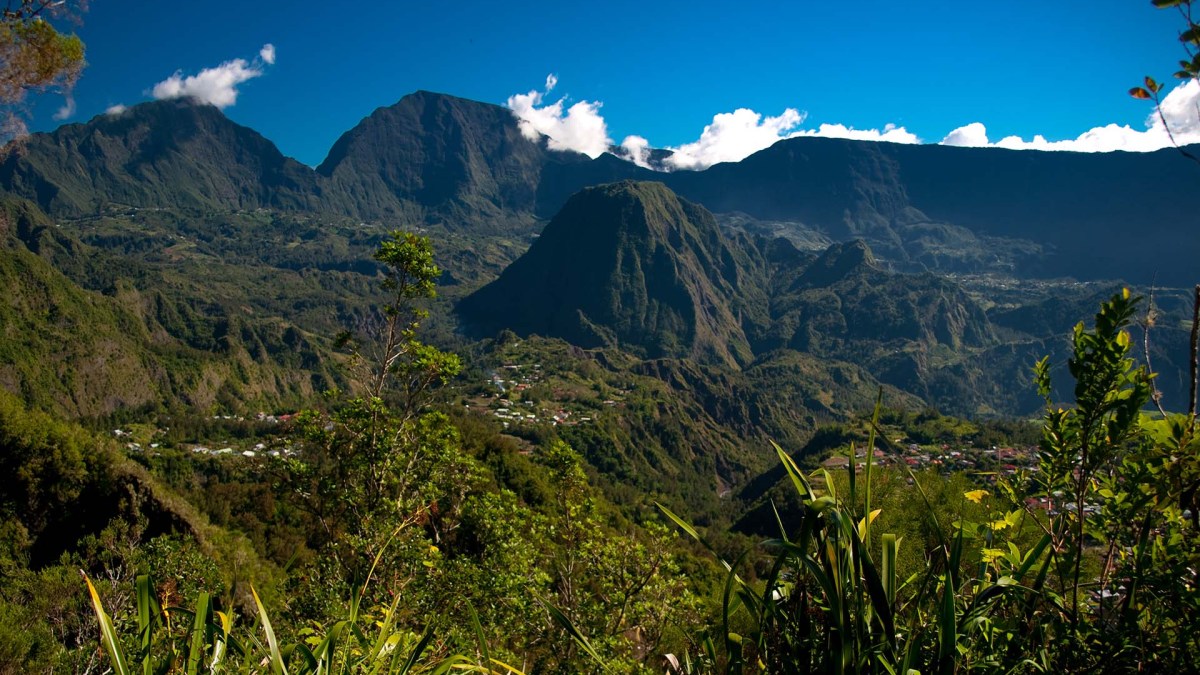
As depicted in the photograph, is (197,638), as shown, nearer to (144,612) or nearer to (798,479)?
(144,612)

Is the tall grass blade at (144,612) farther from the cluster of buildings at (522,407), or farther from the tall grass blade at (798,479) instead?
the cluster of buildings at (522,407)

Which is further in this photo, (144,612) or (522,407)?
(522,407)

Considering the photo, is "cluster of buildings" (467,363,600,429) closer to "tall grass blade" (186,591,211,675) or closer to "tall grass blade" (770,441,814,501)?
"tall grass blade" (186,591,211,675)

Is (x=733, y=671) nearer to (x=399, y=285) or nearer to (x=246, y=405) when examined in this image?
(x=399, y=285)

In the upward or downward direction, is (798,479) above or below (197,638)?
above

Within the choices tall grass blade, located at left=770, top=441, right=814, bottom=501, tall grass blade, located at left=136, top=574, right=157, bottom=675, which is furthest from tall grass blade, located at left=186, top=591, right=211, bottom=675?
tall grass blade, located at left=770, top=441, right=814, bottom=501

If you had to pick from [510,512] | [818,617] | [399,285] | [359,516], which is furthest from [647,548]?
[818,617]

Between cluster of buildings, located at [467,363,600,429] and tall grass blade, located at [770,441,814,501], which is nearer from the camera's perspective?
tall grass blade, located at [770,441,814,501]

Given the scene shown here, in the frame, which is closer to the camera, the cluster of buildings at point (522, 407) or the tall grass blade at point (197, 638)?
the tall grass blade at point (197, 638)

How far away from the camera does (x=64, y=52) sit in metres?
11.6

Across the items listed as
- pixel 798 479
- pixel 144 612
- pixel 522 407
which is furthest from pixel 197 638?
pixel 522 407

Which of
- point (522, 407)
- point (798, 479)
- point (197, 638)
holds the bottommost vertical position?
point (522, 407)

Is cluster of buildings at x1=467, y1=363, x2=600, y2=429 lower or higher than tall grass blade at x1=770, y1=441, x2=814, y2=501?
lower

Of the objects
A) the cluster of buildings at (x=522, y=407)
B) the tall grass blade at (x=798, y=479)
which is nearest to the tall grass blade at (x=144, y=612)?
the tall grass blade at (x=798, y=479)
